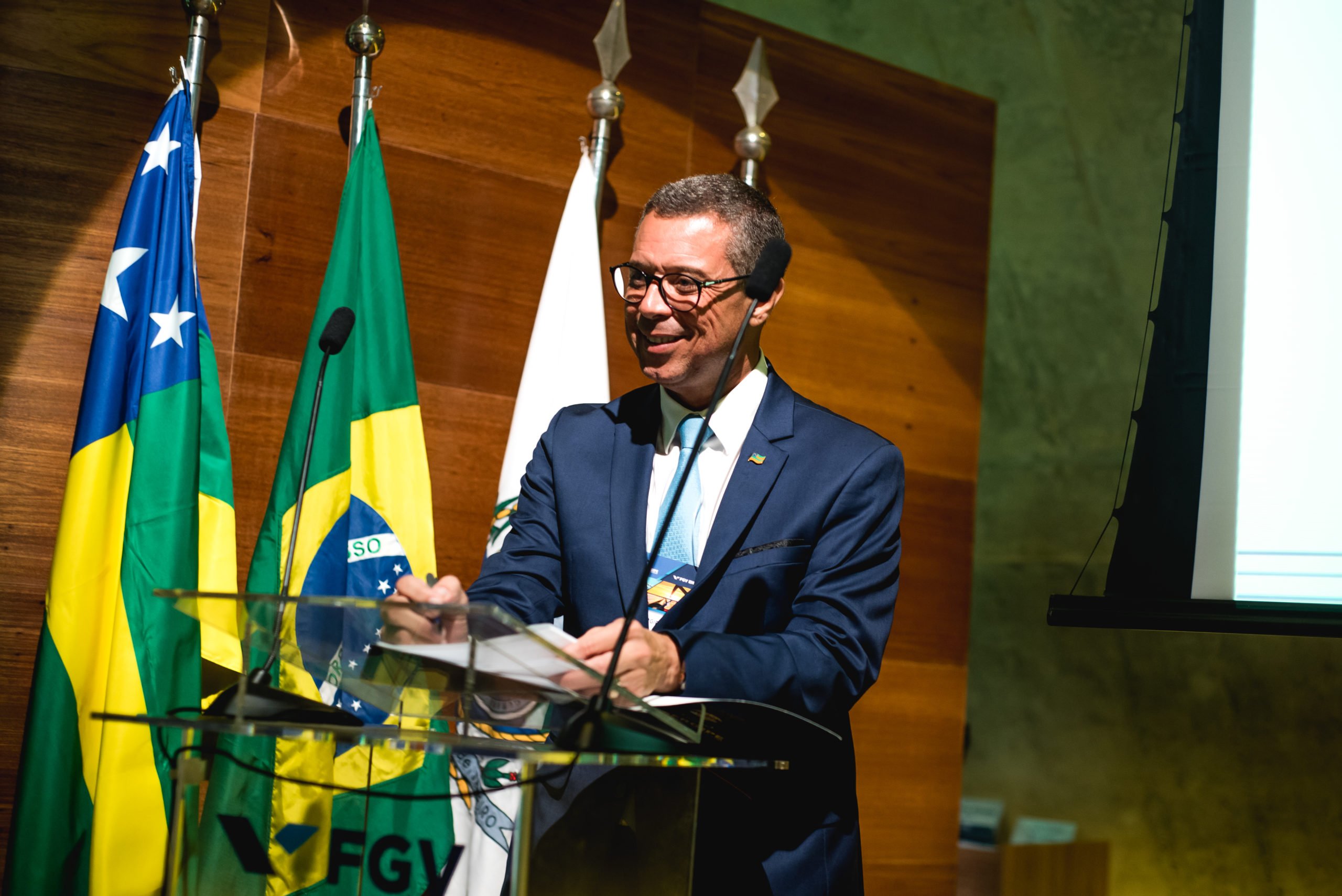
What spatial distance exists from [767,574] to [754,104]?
83.4 inches

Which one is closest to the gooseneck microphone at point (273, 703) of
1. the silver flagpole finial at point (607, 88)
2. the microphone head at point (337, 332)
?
the microphone head at point (337, 332)

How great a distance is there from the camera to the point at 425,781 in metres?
1.37

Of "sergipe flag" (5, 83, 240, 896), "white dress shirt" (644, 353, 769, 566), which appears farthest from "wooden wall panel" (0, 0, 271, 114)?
"white dress shirt" (644, 353, 769, 566)

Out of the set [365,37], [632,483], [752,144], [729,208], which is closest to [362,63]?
[365,37]

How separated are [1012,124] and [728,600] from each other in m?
4.30

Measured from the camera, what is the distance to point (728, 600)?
1953 mm

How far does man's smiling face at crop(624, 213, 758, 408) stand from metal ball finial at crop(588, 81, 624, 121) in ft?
4.16

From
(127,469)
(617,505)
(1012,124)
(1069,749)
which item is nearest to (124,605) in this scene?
(127,469)

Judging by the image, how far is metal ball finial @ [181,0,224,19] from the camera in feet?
9.52

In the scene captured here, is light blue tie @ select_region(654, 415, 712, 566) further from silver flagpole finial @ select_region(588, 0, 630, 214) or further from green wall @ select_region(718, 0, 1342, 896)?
green wall @ select_region(718, 0, 1342, 896)

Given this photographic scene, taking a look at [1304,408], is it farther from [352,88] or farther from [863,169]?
[352,88]

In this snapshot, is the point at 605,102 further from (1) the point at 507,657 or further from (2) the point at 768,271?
(1) the point at 507,657

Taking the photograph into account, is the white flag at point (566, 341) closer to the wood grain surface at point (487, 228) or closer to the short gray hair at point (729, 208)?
the wood grain surface at point (487, 228)

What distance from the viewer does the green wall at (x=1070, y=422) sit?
15.6ft
